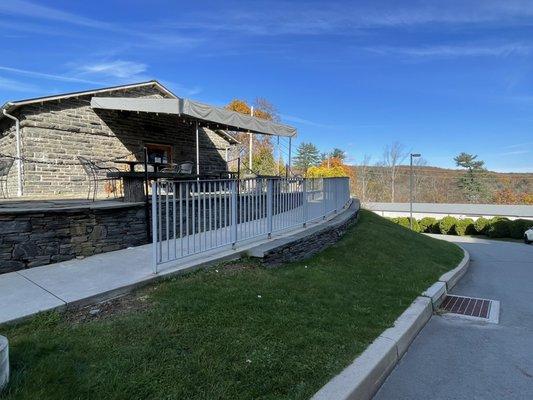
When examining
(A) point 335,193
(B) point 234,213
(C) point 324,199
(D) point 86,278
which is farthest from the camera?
(A) point 335,193

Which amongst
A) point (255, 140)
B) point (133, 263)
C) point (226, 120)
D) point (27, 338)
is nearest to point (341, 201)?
point (226, 120)

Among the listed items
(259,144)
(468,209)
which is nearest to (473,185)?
(468,209)

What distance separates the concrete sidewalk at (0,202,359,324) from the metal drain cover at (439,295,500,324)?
3156mm

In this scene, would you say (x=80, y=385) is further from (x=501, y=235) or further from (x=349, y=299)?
(x=501, y=235)

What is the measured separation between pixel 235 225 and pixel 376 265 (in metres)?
3.19

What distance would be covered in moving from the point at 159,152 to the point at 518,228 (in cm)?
3230

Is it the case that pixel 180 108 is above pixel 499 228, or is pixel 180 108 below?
above

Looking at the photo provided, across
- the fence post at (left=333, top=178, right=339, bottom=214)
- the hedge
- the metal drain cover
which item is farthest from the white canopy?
the hedge

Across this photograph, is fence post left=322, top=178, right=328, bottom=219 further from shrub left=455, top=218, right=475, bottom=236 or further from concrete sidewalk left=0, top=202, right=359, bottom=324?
shrub left=455, top=218, right=475, bottom=236

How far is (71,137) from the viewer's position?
39.8 feet

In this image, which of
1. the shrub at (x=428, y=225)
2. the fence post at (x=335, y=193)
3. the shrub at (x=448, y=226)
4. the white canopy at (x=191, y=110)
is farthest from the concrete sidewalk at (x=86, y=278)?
the shrub at (x=428, y=225)

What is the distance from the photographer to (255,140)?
39375 mm

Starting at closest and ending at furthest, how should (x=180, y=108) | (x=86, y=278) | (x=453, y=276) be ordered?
(x=86, y=278), (x=453, y=276), (x=180, y=108)

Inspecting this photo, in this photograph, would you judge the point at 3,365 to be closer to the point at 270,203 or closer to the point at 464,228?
the point at 270,203
